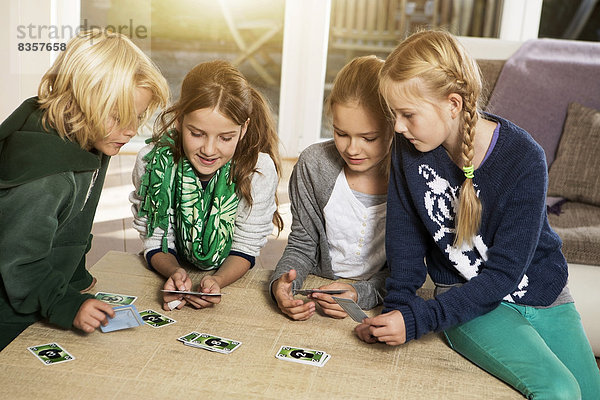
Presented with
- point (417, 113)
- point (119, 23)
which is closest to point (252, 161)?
point (417, 113)

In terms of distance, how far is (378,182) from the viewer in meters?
2.20

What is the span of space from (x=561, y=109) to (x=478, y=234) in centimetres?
144

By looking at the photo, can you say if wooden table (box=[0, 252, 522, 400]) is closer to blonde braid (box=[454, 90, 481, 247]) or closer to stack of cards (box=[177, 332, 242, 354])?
stack of cards (box=[177, 332, 242, 354])

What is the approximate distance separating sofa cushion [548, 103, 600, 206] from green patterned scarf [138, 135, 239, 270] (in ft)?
4.95

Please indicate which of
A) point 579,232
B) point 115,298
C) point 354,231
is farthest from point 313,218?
point 579,232

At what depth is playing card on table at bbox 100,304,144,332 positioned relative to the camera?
5.97 feet

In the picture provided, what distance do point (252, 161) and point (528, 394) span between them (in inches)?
42.1

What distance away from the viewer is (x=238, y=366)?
1729 mm

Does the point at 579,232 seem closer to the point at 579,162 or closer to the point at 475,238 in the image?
the point at 579,162

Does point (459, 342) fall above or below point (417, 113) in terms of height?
below

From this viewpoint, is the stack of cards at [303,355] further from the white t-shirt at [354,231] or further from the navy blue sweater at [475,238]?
the white t-shirt at [354,231]

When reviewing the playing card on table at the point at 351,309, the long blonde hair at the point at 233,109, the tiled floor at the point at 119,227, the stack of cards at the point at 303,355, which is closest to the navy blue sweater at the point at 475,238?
the playing card on table at the point at 351,309

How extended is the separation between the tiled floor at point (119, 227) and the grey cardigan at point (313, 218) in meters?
1.04

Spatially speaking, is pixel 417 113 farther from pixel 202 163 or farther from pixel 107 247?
pixel 107 247
